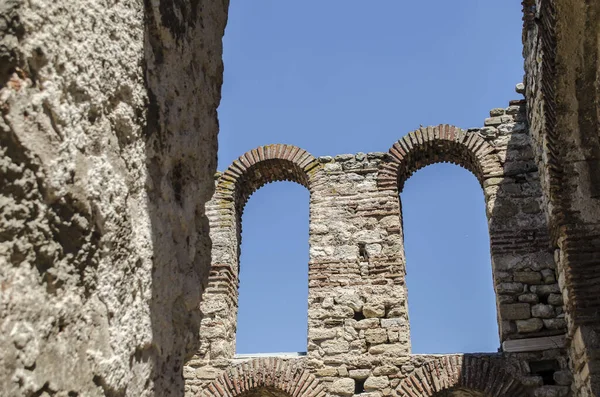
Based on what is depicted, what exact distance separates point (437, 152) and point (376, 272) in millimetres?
2019

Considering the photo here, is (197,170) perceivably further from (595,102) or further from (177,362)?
(595,102)

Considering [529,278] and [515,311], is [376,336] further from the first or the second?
[529,278]

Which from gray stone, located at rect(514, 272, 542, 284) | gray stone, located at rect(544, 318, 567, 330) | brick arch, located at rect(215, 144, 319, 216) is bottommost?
gray stone, located at rect(544, 318, 567, 330)

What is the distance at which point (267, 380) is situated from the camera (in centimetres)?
765

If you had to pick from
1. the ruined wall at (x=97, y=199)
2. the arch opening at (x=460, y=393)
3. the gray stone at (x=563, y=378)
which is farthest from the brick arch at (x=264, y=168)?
the ruined wall at (x=97, y=199)

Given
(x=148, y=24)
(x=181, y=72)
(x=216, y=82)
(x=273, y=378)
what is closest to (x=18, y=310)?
(x=148, y=24)

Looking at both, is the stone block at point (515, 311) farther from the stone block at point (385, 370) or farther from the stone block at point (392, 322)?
the stone block at point (385, 370)

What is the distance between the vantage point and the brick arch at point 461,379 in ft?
23.6

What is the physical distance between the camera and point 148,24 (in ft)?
6.85

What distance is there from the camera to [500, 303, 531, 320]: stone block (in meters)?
7.60

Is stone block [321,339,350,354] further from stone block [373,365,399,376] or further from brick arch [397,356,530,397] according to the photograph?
brick arch [397,356,530,397]

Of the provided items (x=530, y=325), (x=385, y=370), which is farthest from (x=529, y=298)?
(x=385, y=370)

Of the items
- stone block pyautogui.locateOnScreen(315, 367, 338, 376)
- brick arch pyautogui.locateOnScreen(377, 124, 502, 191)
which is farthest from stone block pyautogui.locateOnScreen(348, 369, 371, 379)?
brick arch pyautogui.locateOnScreen(377, 124, 502, 191)

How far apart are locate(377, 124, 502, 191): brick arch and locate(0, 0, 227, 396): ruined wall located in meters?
6.66
